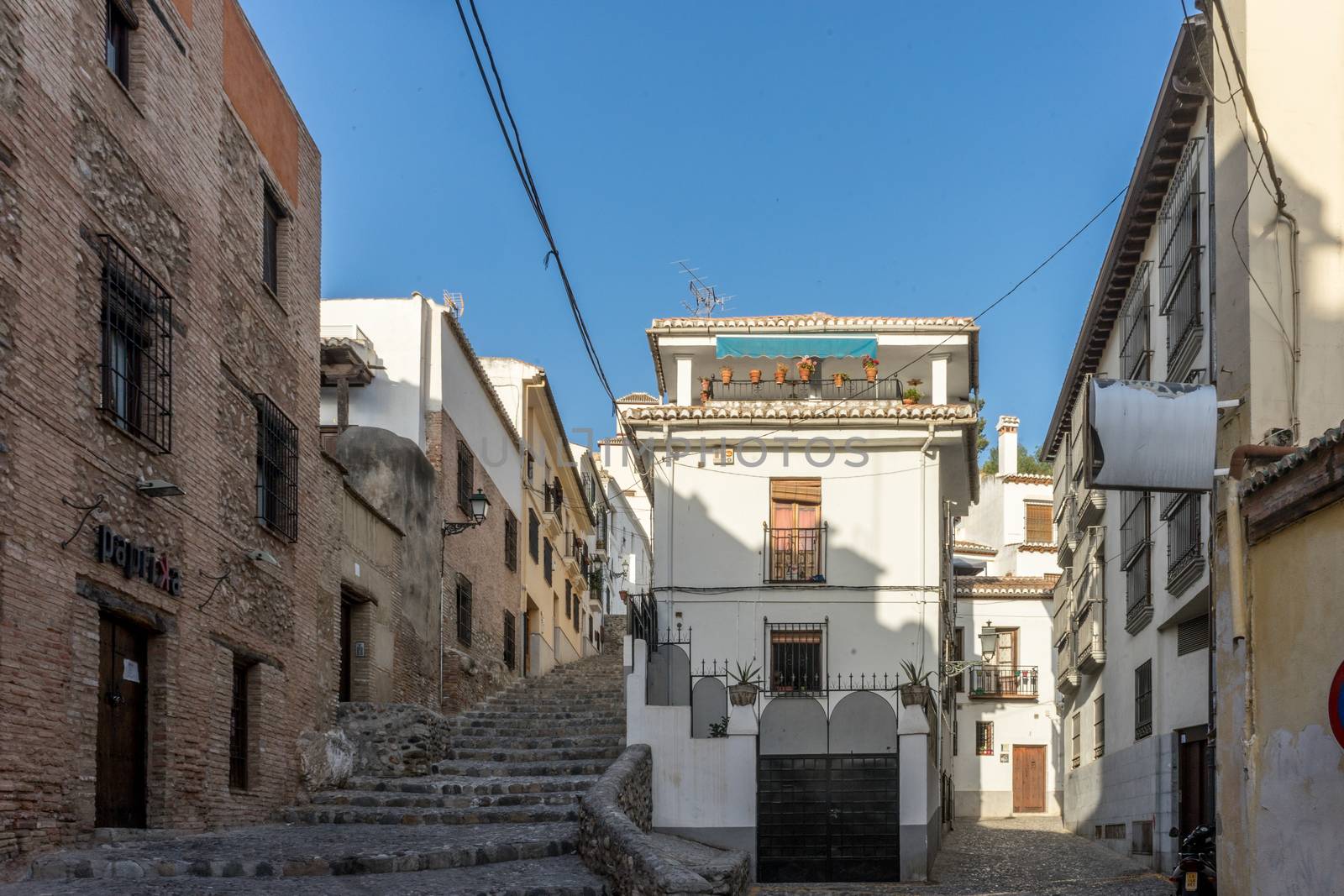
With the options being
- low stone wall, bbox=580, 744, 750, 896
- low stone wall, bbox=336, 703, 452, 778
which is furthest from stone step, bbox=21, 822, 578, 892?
low stone wall, bbox=336, 703, 452, 778

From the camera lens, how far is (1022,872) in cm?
1966

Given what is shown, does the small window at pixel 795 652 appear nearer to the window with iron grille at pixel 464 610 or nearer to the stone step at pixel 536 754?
the stone step at pixel 536 754

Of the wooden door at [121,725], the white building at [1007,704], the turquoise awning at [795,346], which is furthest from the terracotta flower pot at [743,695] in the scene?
the white building at [1007,704]

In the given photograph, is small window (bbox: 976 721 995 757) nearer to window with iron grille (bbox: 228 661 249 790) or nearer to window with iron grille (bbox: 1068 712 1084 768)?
window with iron grille (bbox: 1068 712 1084 768)

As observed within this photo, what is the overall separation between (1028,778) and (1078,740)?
9065 millimetres

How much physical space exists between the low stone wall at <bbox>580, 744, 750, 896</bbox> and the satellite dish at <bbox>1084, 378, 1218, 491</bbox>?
4120mm

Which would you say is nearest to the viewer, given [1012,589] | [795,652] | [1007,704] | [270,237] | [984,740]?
[270,237]

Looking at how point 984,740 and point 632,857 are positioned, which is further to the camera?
point 984,740

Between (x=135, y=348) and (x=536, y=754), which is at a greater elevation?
(x=135, y=348)

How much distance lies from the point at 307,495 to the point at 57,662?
641 centimetres

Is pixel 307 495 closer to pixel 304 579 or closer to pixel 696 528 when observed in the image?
pixel 304 579

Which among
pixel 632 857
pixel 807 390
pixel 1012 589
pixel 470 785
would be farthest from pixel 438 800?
pixel 1012 589

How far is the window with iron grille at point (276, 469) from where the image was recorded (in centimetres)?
1556

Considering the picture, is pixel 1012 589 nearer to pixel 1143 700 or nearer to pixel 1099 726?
pixel 1099 726
